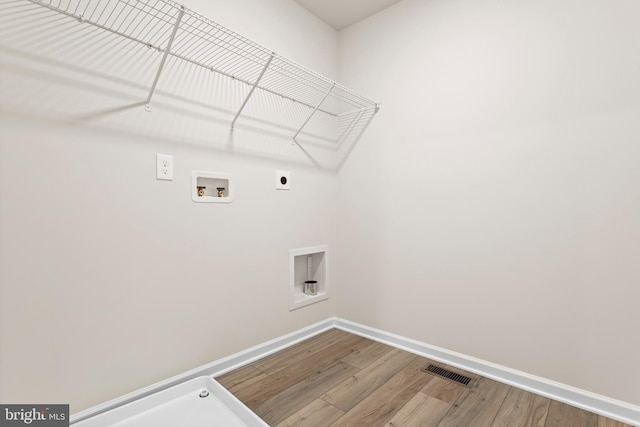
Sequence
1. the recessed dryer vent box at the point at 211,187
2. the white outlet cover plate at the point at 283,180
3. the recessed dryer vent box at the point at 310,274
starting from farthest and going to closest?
the recessed dryer vent box at the point at 310,274
the white outlet cover plate at the point at 283,180
the recessed dryer vent box at the point at 211,187

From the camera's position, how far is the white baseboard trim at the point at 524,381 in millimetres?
1354

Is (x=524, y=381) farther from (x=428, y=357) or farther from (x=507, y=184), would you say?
(x=507, y=184)

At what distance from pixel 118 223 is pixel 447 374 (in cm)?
186

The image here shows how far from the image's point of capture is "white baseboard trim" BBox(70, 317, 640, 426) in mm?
1345

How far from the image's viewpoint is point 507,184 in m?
1.64

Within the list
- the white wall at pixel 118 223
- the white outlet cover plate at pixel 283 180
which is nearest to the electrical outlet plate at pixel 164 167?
the white wall at pixel 118 223

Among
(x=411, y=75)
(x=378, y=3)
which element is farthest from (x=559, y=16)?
(x=378, y=3)

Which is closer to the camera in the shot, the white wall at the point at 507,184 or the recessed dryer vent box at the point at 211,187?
the white wall at the point at 507,184

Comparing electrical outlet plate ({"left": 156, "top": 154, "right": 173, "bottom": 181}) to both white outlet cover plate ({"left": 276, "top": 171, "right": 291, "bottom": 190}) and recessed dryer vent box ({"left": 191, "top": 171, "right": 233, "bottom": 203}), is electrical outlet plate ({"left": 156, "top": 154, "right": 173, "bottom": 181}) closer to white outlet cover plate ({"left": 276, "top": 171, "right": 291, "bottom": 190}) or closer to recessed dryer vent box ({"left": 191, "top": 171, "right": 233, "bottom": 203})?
recessed dryer vent box ({"left": 191, "top": 171, "right": 233, "bottom": 203})

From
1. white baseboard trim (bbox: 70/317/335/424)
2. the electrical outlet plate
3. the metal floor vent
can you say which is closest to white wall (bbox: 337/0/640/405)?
the metal floor vent

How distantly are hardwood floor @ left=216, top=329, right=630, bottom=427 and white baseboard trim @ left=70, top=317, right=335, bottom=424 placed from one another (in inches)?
2.0

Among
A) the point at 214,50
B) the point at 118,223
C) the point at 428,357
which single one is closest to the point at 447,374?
the point at 428,357

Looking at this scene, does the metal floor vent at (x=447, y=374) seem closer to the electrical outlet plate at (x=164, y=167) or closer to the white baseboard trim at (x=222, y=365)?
the white baseboard trim at (x=222, y=365)

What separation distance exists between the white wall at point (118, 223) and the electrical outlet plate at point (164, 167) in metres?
0.03
